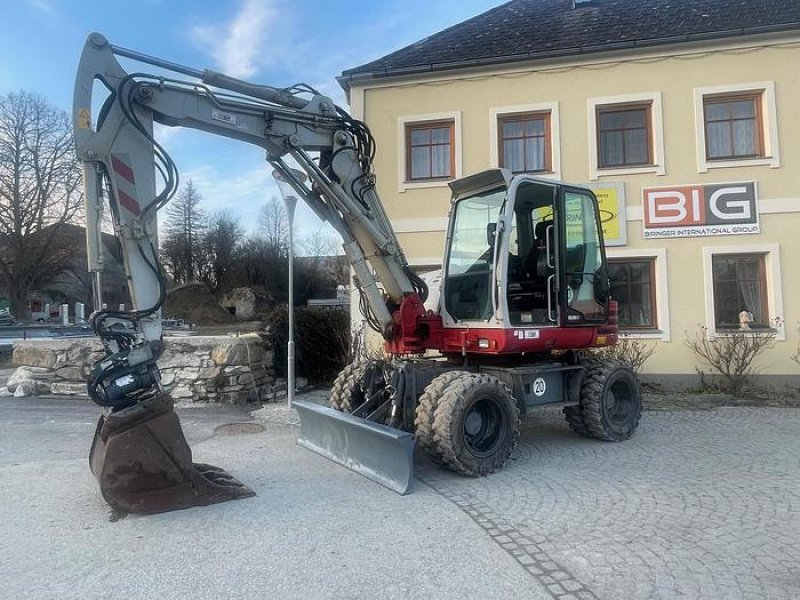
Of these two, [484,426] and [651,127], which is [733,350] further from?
[484,426]

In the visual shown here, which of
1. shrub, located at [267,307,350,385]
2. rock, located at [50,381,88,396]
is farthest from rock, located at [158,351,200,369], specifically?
rock, located at [50,381,88,396]

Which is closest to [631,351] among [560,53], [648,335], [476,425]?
[648,335]

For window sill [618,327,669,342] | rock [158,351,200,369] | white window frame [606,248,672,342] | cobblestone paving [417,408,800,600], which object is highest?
white window frame [606,248,672,342]

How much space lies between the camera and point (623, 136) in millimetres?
10898

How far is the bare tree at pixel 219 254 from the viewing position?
135 ft

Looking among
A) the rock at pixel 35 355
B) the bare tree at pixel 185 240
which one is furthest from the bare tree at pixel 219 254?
the rock at pixel 35 355

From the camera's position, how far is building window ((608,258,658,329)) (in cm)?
1055

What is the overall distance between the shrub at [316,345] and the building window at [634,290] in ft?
17.5

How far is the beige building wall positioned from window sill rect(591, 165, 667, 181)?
27 millimetres

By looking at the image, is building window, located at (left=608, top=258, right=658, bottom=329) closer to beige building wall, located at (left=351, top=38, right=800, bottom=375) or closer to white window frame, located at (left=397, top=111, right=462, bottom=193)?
beige building wall, located at (left=351, top=38, right=800, bottom=375)

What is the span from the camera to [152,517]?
13.9 feet

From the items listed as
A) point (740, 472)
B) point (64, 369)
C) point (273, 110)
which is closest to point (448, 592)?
point (740, 472)

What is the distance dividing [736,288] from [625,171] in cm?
297

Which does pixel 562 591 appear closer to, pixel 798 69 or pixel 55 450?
pixel 55 450
